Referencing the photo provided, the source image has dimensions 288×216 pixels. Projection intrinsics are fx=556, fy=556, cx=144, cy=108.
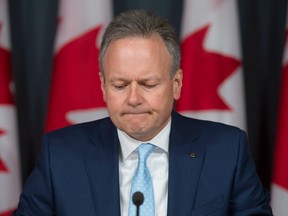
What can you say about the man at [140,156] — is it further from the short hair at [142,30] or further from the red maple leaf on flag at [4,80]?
the red maple leaf on flag at [4,80]

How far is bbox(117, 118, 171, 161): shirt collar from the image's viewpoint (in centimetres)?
167

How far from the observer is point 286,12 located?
88.5 inches

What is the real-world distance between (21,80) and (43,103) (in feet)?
0.45

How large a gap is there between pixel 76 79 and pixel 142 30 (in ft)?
2.49

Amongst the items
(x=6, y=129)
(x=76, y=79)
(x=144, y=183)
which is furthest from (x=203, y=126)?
(x=6, y=129)

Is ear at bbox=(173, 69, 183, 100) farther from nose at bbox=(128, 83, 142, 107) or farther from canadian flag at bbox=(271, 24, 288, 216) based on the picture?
canadian flag at bbox=(271, 24, 288, 216)

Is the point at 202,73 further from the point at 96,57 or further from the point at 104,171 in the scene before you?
the point at 104,171

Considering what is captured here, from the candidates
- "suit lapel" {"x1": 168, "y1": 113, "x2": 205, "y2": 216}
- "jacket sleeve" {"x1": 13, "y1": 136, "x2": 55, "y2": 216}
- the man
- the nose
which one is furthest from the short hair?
"jacket sleeve" {"x1": 13, "y1": 136, "x2": 55, "y2": 216}

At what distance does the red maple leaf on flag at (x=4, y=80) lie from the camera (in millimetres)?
2221

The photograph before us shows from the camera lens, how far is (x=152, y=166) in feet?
5.48

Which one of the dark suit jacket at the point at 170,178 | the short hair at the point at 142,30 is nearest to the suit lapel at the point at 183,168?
the dark suit jacket at the point at 170,178

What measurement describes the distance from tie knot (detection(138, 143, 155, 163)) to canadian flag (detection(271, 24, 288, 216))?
743mm

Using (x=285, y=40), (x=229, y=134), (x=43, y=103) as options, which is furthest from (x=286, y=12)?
(x=43, y=103)

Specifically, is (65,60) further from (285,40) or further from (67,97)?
(285,40)
